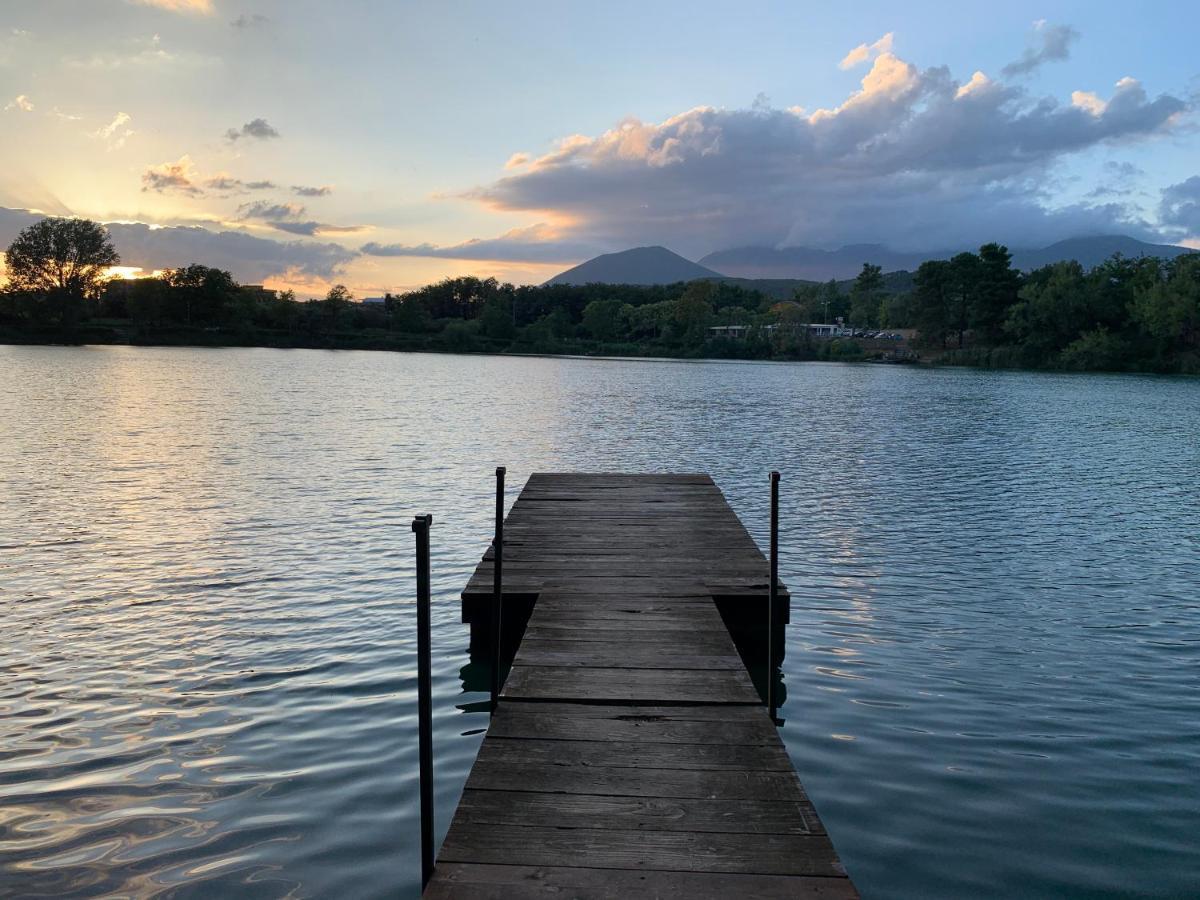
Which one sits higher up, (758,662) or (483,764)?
(483,764)

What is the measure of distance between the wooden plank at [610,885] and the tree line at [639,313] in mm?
109858

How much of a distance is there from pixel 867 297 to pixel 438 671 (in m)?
182

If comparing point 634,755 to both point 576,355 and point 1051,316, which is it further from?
point 576,355

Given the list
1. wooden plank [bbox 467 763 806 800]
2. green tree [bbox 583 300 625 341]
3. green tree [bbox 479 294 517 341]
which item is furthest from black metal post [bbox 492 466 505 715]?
green tree [bbox 583 300 625 341]

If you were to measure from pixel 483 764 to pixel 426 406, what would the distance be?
120ft

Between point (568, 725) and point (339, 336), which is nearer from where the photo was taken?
point (568, 725)

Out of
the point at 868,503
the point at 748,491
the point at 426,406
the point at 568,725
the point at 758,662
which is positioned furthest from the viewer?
the point at 426,406

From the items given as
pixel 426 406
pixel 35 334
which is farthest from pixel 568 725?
pixel 35 334

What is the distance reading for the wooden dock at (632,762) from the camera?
3516mm

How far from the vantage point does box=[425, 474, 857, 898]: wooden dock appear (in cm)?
352

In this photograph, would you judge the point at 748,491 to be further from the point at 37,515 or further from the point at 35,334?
the point at 35,334

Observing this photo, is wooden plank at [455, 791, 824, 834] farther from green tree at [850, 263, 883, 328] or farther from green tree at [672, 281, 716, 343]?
green tree at [850, 263, 883, 328]

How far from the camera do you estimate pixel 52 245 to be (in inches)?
4776

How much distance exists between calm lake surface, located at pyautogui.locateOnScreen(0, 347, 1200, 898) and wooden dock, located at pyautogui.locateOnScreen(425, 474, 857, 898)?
0.82 m
